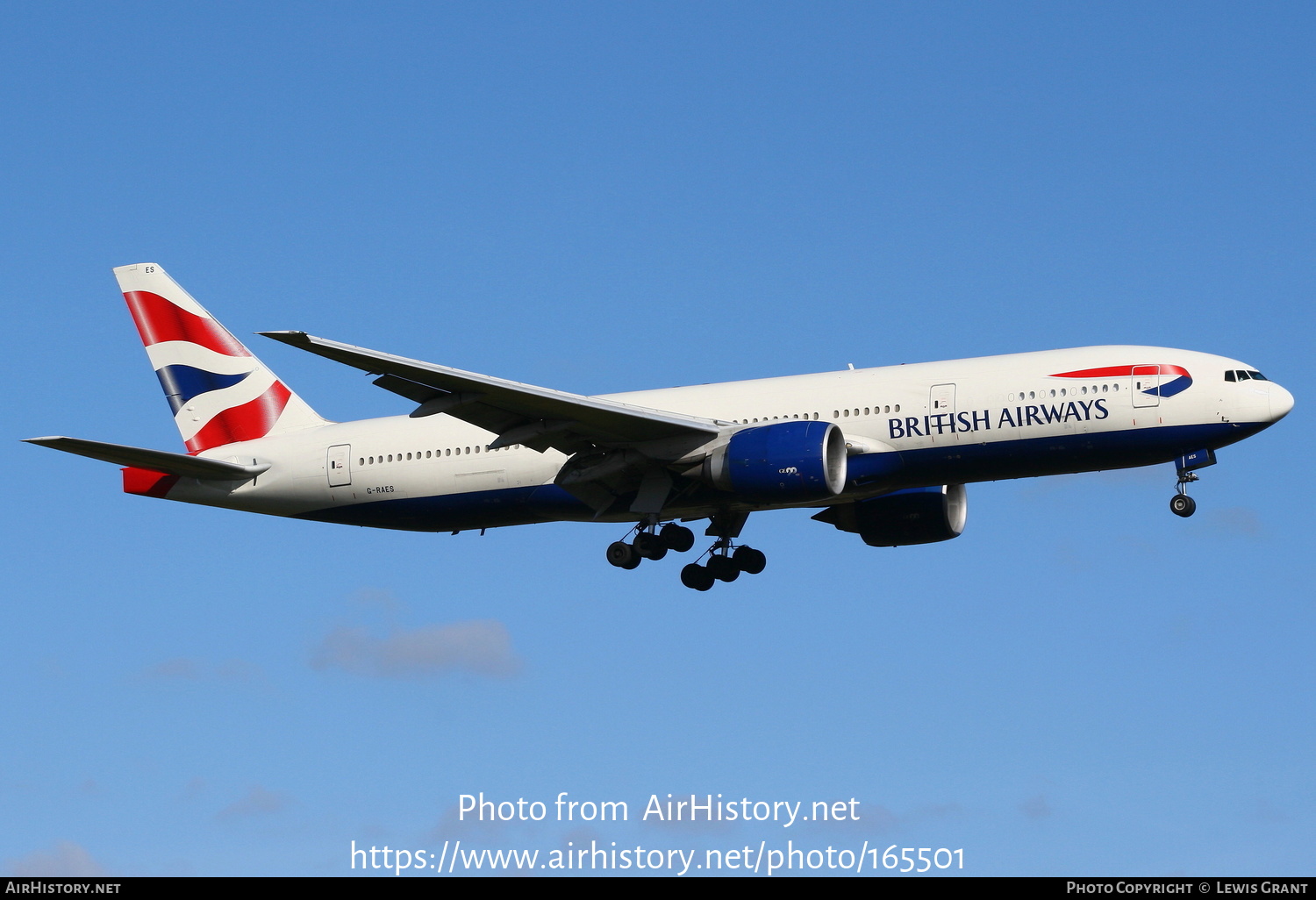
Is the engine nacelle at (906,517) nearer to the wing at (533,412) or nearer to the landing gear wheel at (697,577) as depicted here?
the landing gear wheel at (697,577)

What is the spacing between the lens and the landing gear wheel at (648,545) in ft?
118

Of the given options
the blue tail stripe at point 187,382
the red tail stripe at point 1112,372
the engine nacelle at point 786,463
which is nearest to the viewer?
the engine nacelle at point 786,463

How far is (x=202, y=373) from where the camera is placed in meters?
40.9

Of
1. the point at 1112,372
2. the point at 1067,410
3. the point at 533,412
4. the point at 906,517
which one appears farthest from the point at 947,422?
the point at 533,412

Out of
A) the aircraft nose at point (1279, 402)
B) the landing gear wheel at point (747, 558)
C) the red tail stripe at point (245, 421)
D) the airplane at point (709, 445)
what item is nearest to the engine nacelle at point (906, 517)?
the airplane at point (709, 445)

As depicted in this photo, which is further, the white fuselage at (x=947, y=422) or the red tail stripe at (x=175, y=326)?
the red tail stripe at (x=175, y=326)

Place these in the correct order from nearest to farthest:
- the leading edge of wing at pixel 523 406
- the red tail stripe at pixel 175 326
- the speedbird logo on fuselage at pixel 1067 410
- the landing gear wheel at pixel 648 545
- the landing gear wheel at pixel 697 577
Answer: the leading edge of wing at pixel 523 406, the speedbird logo on fuselage at pixel 1067 410, the landing gear wheel at pixel 648 545, the landing gear wheel at pixel 697 577, the red tail stripe at pixel 175 326

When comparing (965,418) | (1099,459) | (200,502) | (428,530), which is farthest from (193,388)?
(1099,459)

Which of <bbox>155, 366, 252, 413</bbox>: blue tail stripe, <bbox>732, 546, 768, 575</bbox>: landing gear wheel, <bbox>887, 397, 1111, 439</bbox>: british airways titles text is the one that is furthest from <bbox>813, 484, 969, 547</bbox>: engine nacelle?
<bbox>155, 366, 252, 413</bbox>: blue tail stripe

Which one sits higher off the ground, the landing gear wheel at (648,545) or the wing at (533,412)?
the wing at (533,412)

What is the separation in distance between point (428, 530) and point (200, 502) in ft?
18.1

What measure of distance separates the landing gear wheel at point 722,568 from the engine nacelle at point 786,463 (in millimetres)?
5026

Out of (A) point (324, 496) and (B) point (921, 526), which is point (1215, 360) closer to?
(B) point (921, 526)

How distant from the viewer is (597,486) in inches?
1396
